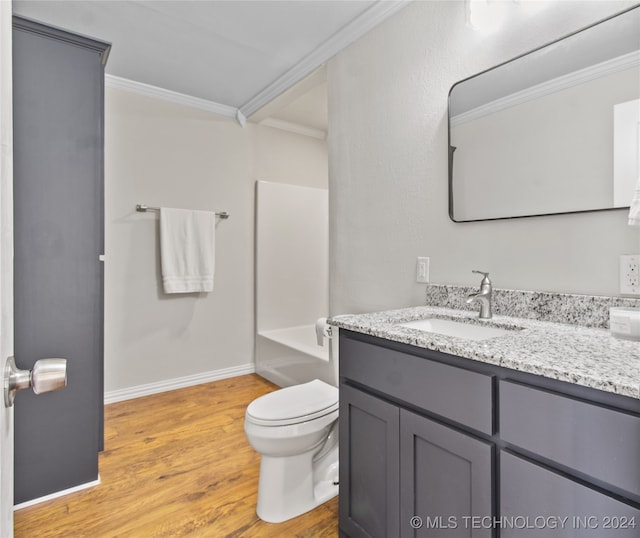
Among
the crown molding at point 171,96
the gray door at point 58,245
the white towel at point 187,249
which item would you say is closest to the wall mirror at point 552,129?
the gray door at point 58,245

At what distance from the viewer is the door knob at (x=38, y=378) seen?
50 centimetres

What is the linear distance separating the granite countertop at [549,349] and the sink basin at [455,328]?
0.09 feet

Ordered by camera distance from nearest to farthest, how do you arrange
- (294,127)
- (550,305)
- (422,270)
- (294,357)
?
1. (550,305)
2. (422,270)
3. (294,357)
4. (294,127)

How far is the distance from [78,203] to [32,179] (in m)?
0.19

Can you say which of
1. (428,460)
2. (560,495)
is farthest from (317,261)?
(560,495)

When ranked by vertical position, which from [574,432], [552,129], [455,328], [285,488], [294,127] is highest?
[294,127]

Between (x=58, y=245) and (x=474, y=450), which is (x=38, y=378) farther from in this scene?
(x=58, y=245)

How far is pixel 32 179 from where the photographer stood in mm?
1615

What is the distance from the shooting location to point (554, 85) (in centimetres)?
136

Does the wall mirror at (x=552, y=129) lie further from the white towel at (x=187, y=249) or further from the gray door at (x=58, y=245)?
the white towel at (x=187, y=249)

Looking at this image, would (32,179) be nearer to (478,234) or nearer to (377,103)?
(377,103)

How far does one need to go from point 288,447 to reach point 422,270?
3.25ft

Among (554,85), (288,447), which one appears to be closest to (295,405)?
(288,447)

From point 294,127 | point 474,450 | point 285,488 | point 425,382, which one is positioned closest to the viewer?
point 474,450
